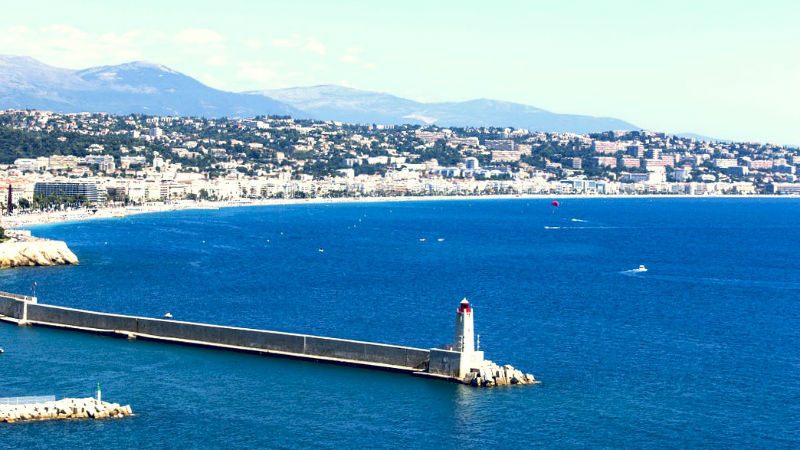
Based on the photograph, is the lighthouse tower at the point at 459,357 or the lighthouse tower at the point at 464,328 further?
the lighthouse tower at the point at 459,357

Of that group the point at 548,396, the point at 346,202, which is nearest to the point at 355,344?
the point at 548,396

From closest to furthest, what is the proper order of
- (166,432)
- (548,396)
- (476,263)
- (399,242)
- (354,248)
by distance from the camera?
(166,432) → (548,396) → (476,263) → (354,248) → (399,242)

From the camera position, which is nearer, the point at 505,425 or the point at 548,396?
the point at 505,425

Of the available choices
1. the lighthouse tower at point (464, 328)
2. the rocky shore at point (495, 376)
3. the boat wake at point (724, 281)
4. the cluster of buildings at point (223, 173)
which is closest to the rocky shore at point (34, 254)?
the boat wake at point (724, 281)

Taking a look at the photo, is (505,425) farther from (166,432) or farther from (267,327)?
(267,327)

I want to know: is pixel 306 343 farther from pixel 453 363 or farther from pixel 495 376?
pixel 495 376

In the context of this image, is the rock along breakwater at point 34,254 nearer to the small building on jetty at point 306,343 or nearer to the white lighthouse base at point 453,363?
the small building on jetty at point 306,343

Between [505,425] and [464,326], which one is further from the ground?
[464,326]

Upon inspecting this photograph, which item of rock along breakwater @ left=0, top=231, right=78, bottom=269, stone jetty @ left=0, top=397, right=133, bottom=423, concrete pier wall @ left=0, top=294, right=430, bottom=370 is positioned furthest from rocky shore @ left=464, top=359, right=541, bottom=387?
rock along breakwater @ left=0, top=231, right=78, bottom=269
